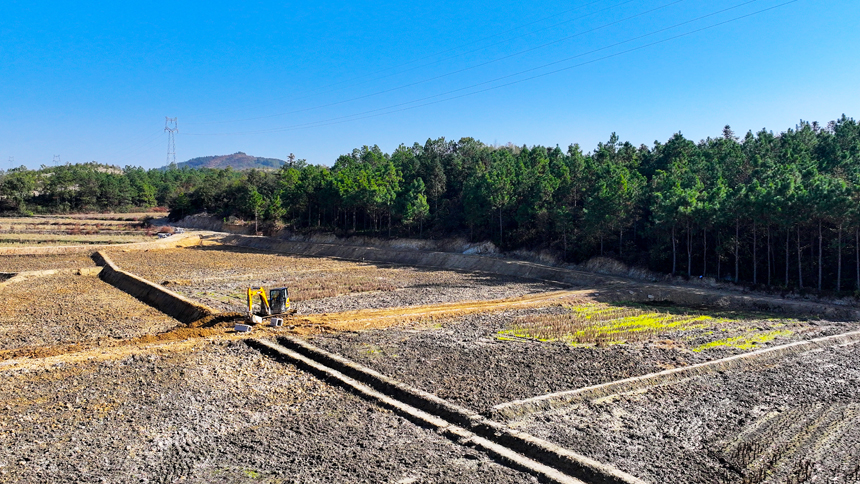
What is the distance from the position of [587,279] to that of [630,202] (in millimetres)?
6610

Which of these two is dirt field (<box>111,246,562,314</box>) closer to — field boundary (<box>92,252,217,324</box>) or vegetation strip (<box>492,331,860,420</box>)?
field boundary (<box>92,252,217,324</box>)

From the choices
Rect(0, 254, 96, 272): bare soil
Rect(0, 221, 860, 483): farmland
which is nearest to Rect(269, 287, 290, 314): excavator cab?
Rect(0, 221, 860, 483): farmland

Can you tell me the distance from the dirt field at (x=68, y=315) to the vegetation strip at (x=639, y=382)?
13.6 meters

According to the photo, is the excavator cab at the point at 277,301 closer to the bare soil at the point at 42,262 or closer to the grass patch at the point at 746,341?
the grass patch at the point at 746,341

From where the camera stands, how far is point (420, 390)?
1277 centimetres

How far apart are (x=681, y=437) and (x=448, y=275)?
2567 centimetres

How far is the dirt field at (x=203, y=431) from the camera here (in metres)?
9.05

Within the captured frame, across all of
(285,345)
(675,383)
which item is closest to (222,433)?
(285,345)

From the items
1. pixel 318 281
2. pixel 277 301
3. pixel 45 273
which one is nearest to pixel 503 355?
pixel 277 301

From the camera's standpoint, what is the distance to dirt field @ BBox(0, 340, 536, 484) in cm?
905

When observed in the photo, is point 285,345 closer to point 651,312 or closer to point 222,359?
point 222,359

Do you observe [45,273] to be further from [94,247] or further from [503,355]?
[503,355]

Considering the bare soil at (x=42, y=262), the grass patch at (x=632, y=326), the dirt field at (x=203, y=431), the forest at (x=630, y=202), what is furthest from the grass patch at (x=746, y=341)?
the bare soil at (x=42, y=262)

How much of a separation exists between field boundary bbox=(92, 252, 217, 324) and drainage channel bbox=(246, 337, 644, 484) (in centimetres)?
712
